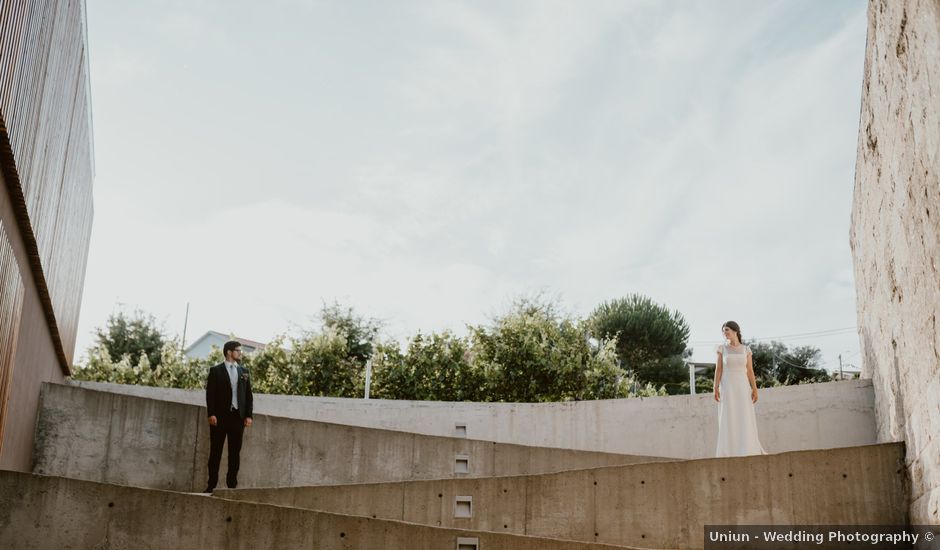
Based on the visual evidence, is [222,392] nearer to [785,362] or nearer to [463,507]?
[463,507]

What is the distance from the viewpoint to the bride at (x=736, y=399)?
8898 mm

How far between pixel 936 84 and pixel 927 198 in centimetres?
79

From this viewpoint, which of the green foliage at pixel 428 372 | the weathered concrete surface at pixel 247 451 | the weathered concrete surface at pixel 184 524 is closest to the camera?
the weathered concrete surface at pixel 184 524

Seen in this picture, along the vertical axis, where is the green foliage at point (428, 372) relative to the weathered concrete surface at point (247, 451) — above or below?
above

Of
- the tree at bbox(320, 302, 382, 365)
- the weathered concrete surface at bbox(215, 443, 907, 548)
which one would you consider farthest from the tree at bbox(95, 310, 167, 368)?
the weathered concrete surface at bbox(215, 443, 907, 548)

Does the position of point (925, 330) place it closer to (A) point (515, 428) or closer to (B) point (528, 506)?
(B) point (528, 506)

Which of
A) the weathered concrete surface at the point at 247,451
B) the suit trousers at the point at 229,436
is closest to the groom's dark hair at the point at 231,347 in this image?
the suit trousers at the point at 229,436

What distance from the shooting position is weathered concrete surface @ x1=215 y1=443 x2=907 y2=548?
662 centimetres

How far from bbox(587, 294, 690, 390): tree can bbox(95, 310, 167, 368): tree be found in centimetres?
2080

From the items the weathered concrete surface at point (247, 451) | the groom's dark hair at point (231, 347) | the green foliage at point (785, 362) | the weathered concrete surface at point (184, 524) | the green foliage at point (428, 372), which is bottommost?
the weathered concrete surface at point (184, 524)

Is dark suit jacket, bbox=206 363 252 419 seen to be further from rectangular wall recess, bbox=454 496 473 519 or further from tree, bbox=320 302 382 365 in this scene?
tree, bbox=320 302 382 365

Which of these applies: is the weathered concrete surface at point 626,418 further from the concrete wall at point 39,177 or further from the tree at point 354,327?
the tree at point 354,327

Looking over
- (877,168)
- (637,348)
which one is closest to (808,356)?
(637,348)

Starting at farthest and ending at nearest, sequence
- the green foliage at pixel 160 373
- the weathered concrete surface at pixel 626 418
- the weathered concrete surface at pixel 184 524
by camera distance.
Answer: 1. the green foliage at pixel 160 373
2. the weathered concrete surface at pixel 626 418
3. the weathered concrete surface at pixel 184 524
